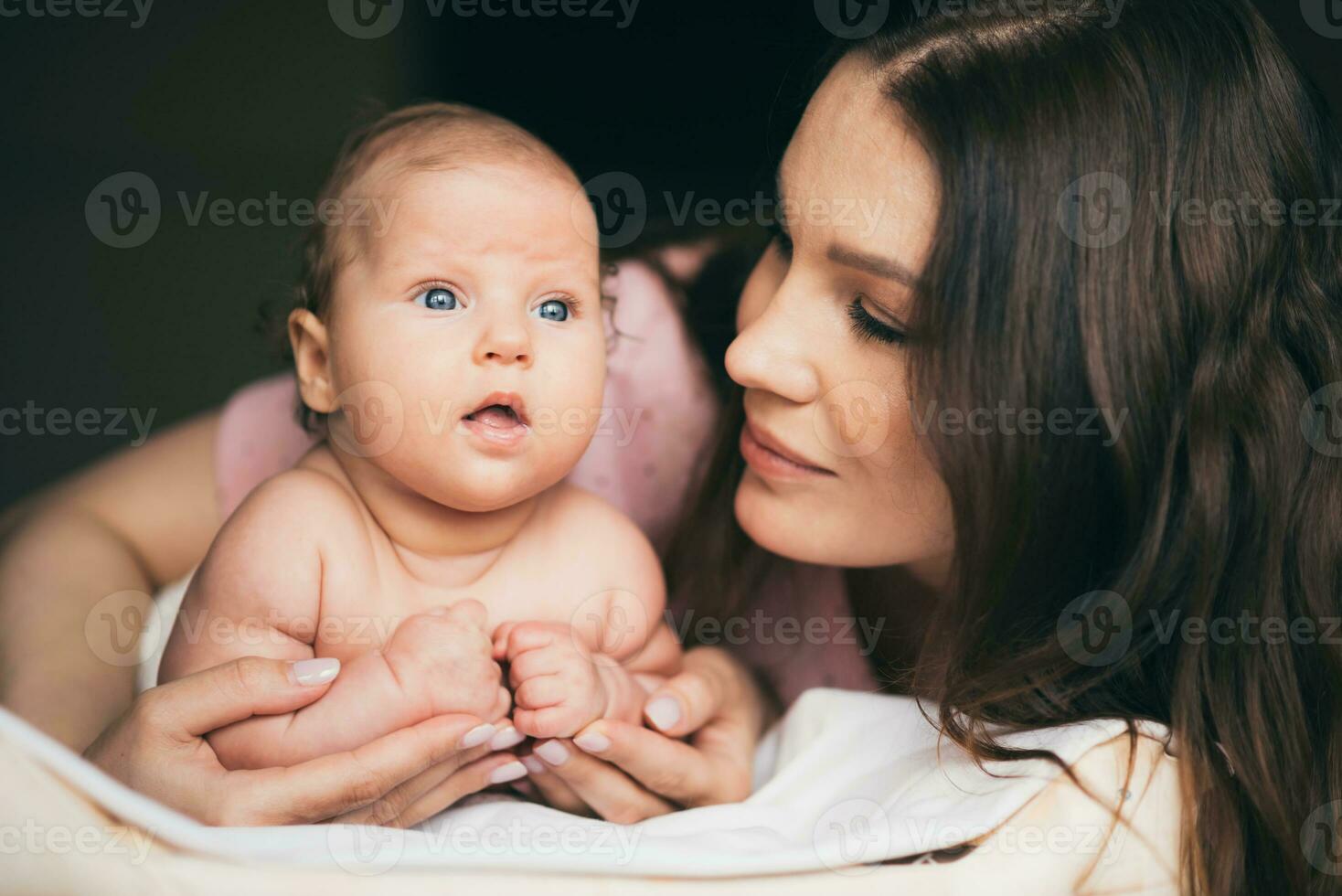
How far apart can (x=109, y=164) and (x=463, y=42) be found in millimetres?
1102

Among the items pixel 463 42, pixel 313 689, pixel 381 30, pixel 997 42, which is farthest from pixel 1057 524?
pixel 381 30

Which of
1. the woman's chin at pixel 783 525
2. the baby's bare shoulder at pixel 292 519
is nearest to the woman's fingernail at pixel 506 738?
the baby's bare shoulder at pixel 292 519

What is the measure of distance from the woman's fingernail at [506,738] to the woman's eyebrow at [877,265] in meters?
0.58

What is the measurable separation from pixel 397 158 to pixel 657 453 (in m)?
0.61

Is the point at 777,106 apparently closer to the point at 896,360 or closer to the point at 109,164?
the point at 896,360

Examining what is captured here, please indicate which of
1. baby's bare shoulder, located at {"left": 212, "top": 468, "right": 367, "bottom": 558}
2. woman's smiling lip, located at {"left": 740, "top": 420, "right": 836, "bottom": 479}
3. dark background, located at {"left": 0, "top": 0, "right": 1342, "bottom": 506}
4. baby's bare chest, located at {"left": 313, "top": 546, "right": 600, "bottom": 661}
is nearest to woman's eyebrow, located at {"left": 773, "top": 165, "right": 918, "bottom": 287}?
woman's smiling lip, located at {"left": 740, "top": 420, "right": 836, "bottom": 479}

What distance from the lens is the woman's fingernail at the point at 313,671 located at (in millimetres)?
1048

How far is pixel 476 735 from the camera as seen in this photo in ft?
3.54

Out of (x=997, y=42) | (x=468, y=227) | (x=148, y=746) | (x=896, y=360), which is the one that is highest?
(x=997, y=42)

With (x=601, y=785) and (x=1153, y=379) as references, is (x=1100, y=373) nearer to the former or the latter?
(x=1153, y=379)

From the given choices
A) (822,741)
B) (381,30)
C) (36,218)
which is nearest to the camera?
(822,741)

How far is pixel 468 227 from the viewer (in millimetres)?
1126

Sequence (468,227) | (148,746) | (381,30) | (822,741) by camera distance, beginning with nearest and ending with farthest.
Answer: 1. (148,746)
2. (468,227)
3. (822,741)
4. (381,30)

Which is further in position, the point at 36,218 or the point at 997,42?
the point at 36,218
